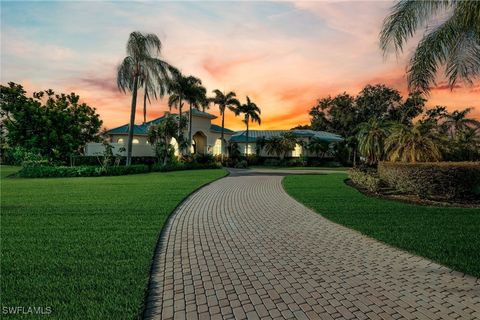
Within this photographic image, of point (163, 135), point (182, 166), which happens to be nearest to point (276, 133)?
point (182, 166)

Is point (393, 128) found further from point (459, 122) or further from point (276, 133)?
point (276, 133)

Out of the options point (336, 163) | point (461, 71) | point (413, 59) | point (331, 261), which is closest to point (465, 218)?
point (461, 71)

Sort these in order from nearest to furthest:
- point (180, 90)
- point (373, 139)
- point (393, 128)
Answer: point (393, 128), point (373, 139), point (180, 90)

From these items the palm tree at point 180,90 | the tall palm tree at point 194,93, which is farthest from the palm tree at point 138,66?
the tall palm tree at point 194,93

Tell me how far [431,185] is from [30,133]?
28552 mm

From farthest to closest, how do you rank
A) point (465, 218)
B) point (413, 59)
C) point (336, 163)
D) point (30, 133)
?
point (336, 163), point (30, 133), point (413, 59), point (465, 218)

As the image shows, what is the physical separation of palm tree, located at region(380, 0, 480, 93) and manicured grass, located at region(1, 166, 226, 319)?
8.51 metres

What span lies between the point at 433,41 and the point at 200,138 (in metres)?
35.5

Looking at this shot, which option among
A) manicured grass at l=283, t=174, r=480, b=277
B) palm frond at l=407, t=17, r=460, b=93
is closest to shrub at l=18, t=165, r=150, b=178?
Result: manicured grass at l=283, t=174, r=480, b=277

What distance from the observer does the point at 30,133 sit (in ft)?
77.8

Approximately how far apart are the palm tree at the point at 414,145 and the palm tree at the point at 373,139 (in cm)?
650

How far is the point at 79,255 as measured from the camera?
16.1 feet

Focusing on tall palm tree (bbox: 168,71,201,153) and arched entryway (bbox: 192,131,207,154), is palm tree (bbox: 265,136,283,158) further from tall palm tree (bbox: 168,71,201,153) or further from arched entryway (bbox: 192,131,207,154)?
tall palm tree (bbox: 168,71,201,153)

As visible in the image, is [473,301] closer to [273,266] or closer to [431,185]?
[273,266]
